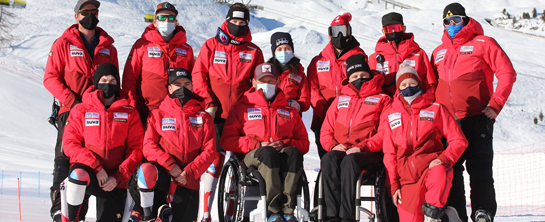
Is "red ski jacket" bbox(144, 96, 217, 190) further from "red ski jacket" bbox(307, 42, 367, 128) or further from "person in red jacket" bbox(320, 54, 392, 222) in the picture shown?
"red ski jacket" bbox(307, 42, 367, 128)

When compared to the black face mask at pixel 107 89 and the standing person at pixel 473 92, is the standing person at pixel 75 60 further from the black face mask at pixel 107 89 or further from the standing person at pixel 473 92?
the standing person at pixel 473 92

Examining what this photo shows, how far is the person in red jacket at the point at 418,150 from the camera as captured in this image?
3459 mm

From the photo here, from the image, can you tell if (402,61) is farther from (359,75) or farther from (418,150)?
(418,150)

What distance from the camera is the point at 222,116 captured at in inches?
178

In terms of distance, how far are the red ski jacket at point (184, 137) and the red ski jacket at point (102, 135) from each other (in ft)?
0.64

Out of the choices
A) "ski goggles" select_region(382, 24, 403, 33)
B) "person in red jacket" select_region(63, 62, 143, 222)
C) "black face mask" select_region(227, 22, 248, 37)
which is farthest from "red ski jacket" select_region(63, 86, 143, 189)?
"ski goggles" select_region(382, 24, 403, 33)

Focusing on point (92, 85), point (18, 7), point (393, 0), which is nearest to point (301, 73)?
point (92, 85)

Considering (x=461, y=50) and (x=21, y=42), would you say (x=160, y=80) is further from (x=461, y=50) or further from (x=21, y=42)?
(x=21, y=42)

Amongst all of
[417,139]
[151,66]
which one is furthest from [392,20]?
[151,66]

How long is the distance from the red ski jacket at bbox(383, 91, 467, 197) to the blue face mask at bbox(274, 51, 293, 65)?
4.27 ft

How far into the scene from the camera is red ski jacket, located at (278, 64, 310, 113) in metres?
4.64

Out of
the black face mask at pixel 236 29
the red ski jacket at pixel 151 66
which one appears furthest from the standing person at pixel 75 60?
the black face mask at pixel 236 29

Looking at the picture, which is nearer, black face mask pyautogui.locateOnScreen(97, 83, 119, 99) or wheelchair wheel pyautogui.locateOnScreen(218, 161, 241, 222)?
wheelchair wheel pyautogui.locateOnScreen(218, 161, 241, 222)

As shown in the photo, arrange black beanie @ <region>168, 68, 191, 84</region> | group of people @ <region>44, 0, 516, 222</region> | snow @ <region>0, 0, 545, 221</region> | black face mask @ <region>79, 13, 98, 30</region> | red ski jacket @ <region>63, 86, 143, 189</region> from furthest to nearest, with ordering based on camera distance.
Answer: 1. snow @ <region>0, 0, 545, 221</region>
2. black face mask @ <region>79, 13, 98, 30</region>
3. black beanie @ <region>168, 68, 191, 84</region>
4. red ski jacket @ <region>63, 86, 143, 189</region>
5. group of people @ <region>44, 0, 516, 222</region>
